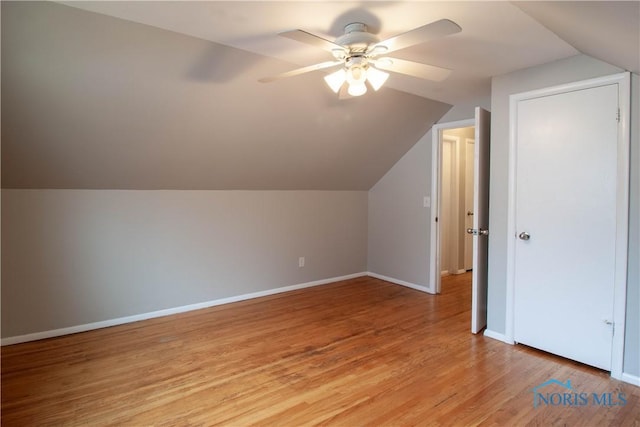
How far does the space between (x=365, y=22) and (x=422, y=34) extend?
0.54 m

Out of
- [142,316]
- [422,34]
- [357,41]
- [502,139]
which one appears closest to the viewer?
[422,34]

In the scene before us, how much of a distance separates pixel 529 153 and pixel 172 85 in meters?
2.74

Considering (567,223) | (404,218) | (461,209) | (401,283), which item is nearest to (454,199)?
(461,209)

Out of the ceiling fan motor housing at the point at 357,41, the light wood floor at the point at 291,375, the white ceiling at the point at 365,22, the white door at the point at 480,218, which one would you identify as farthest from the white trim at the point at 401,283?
the ceiling fan motor housing at the point at 357,41

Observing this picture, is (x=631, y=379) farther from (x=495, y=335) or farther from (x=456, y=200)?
(x=456, y=200)

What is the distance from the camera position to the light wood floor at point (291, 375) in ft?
6.69

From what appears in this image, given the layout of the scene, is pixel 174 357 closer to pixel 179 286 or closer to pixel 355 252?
pixel 179 286

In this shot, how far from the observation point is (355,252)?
5.21 meters

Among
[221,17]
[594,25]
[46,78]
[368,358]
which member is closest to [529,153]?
[594,25]

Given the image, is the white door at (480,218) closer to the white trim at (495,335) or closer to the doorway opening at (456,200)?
the white trim at (495,335)

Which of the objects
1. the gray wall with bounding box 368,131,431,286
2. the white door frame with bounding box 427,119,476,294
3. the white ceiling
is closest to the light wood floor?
the white door frame with bounding box 427,119,476,294

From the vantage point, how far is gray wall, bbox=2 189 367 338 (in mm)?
2986

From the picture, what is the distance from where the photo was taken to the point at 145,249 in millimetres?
3512

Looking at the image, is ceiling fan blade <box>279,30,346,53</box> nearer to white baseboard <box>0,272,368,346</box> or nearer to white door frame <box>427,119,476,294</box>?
white door frame <box>427,119,476,294</box>
